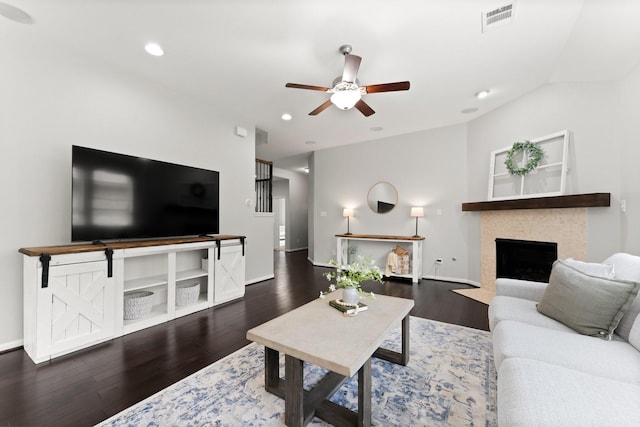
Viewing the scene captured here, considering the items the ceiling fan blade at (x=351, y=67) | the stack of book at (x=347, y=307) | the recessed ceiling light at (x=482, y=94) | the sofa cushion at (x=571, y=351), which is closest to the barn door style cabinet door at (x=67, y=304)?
the stack of book at (x=347, y=307)

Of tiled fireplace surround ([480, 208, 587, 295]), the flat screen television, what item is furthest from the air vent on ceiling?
the flat screen television

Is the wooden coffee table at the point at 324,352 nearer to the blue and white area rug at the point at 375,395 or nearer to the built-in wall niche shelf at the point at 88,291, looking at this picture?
the blue and white area rug at the point at 375,395

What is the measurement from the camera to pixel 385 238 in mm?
5004

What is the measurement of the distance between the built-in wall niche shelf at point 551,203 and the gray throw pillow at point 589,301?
160 centimetres

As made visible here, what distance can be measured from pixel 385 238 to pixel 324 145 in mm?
2575

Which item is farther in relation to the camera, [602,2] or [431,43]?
[431,43]

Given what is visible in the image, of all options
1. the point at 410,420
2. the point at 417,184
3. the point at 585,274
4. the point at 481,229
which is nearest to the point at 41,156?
the point at 410,420

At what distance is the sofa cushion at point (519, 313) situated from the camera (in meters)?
→ 1.78

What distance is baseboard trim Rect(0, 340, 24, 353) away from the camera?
7.27ft

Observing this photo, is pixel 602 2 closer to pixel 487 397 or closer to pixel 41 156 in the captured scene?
pixel 487 397

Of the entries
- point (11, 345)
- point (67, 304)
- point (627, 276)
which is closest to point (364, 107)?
point (627, 276)

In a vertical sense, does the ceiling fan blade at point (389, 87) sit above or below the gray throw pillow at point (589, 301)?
above

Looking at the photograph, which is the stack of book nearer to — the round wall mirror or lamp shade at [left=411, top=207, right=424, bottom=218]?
lamp shade at [left=411, top=207, right=424, bottom=218]

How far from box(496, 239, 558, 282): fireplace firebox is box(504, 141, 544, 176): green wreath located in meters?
0.99
